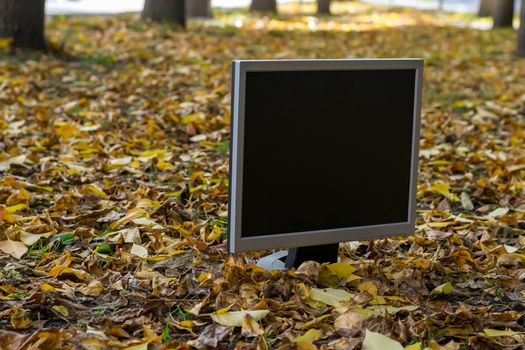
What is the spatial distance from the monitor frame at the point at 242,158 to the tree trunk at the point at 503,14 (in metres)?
16.1

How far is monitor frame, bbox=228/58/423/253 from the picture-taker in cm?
353

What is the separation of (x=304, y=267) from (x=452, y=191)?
2.16 metres

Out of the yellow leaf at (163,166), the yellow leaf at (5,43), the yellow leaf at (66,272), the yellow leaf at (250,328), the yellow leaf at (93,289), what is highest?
the yellow leaf at (5,43)

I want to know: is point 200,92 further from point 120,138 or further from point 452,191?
point 452,191

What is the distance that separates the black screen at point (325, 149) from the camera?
362cm

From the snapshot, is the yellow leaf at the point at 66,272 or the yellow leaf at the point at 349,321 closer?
the yellow leaf at the point at 349,321

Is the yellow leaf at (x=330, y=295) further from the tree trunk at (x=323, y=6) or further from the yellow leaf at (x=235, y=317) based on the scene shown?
the tree trunk at (x=323, y=6)

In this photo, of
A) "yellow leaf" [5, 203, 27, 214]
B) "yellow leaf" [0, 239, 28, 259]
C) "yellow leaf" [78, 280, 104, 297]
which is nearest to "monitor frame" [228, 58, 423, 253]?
"yellow leaf" [78, 280, 104, 297]

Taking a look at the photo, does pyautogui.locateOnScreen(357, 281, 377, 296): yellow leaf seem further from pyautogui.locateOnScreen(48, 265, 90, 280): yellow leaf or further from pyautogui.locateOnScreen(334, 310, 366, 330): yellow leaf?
pyautogui.locateOnScreen(48, 265, 90, 280): yellow leaf

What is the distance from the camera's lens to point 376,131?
3.89m

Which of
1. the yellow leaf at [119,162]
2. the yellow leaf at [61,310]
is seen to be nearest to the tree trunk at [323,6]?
the yellow leaf at [119,162]

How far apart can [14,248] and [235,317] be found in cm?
133

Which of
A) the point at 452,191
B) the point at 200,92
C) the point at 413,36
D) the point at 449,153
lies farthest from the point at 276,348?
the point at 413,36

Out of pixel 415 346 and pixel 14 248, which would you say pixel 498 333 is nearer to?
pixel 415 346
